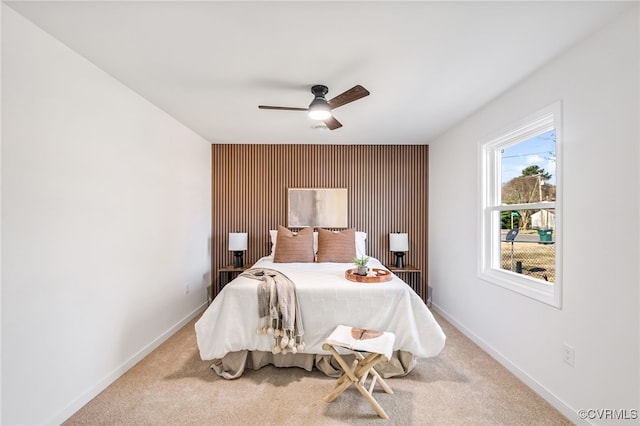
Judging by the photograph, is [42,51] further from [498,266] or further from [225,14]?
[498,266]

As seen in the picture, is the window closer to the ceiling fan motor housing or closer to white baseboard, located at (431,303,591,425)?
white baseboard, located at (431,303,591,425)

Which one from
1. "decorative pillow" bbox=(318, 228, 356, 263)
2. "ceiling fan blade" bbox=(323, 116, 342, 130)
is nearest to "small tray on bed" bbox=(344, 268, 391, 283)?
"decorative pillow" bbox=(318, 228, 356, 263)

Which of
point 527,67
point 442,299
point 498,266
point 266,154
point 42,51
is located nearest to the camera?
point 42,51

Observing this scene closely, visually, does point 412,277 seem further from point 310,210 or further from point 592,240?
point 592,240

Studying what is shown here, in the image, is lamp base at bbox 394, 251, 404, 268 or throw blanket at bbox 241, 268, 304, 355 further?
lamp base at bbox 394, 251, 404, 268

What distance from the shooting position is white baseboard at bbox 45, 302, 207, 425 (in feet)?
5.97

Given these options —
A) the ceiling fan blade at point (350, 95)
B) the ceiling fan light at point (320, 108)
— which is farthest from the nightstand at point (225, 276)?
the ceiling fan blade at point (350, 95)

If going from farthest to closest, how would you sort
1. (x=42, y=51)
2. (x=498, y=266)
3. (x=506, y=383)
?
(x=498, y=266)
(x=506, y=383)
(x=42, y=51)

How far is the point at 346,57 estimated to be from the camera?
6.42 feet

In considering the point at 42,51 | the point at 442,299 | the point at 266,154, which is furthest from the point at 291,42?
the point at 442,299

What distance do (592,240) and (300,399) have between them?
212 centimetres

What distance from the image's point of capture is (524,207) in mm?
2439

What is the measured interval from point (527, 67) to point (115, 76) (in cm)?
306

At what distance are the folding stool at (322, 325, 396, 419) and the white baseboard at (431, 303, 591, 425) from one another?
3.44ft
